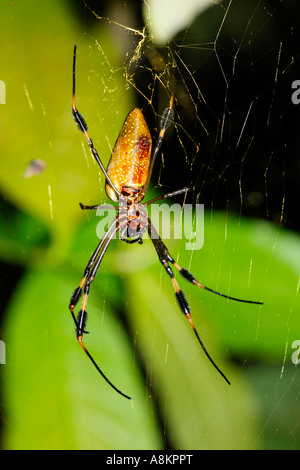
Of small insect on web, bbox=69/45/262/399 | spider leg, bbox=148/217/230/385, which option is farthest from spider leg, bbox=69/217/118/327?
spider leg, bbox=148/217/230/385

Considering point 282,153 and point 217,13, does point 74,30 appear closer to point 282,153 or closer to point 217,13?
point 217,13

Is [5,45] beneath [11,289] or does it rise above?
above

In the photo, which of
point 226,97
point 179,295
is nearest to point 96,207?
point 179,295

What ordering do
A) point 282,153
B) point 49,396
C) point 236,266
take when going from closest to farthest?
point 49,396 < point 236,266 < point 282,153

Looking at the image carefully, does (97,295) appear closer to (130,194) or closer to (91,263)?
(91,263)

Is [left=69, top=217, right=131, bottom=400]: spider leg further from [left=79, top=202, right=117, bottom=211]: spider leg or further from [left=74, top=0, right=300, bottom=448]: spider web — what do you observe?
[left=74, top=0, right=300, bottom=448]: spider web
